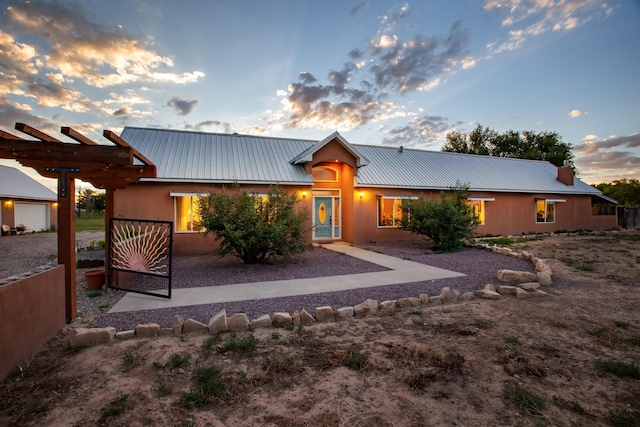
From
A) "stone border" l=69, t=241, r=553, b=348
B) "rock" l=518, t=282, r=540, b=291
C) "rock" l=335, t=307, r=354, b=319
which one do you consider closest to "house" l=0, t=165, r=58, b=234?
"stone border" l=69, t=241, r=553, b=348

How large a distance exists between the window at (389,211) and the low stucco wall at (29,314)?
40.2 ft

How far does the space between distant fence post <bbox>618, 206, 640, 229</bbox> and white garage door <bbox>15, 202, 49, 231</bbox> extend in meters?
41.2

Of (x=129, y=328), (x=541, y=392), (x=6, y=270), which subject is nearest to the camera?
(x=541, y=392)

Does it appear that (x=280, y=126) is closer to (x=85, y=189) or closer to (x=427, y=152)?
(x=427, y=152)

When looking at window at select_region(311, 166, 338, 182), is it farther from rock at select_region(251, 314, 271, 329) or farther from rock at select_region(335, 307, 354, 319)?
rock at select_region(251, 314, 271, 329)

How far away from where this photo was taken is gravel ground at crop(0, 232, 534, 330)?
16.1 ft

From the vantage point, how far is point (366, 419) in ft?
7.79

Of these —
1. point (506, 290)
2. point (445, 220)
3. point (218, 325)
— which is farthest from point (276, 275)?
point (445, 220)

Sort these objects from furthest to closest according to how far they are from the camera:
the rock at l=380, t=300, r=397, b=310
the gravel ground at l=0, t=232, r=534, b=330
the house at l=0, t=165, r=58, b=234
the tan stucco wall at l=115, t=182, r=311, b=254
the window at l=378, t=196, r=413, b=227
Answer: the house at l=0, t=165, r=58, b=234 < the window at l=378, t=196, r=413, b=227 < the tan stucco wall at l=115, t=182, r=311, b=254 < the rock at l=380, t=300, r=397, b=310 < the gravel ground at l=0, t=232, r=534, b=330

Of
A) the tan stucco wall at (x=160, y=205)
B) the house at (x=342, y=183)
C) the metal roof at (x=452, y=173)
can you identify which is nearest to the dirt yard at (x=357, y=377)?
the house at (x=342, y=183)

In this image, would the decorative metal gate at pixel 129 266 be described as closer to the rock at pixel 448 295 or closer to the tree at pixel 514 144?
the rock at pixel 448 295

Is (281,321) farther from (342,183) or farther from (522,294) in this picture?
(342,183)

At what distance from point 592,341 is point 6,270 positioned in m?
13.0

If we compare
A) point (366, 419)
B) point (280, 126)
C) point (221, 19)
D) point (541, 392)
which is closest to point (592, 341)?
point (541, 392)
